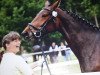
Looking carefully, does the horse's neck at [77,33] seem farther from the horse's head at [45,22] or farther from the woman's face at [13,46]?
the woman's face at [13,46]

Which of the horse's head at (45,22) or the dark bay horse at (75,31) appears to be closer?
the dark bay horse at (75,31)

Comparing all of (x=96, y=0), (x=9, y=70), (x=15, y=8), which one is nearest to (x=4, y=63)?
(x=9, y=70)

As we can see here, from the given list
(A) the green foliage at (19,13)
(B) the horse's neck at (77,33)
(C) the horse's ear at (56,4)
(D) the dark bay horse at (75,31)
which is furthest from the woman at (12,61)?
(A) the green foliage at (19,13)

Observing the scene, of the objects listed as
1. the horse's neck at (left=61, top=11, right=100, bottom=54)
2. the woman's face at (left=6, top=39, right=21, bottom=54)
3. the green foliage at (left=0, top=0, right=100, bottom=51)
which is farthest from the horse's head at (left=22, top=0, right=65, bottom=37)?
→ the green foliage at (left=0, top=0, right=100, bottom=51)

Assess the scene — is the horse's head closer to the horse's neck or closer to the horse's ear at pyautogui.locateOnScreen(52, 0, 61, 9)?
the horse's ear at pyautogui.locateOnScreen(52, 0, 61, 9)

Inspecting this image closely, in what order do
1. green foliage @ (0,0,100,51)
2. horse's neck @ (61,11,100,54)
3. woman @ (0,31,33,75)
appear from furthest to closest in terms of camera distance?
green foliage @ (0,0,100,51), horse's neck @ (61,11,100,54), woman @ (0,31,33,75)

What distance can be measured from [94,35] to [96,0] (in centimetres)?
2063

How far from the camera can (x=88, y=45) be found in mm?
5832

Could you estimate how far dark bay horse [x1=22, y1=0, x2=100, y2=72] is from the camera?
5691mm

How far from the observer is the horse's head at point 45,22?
6379 millimetres

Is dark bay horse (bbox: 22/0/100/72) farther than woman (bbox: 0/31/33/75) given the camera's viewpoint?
Yes

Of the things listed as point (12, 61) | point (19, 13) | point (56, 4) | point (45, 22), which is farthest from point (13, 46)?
point (19, 13)

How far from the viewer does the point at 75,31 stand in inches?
240

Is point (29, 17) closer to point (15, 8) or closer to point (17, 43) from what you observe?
point (15, 8)
